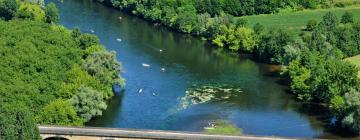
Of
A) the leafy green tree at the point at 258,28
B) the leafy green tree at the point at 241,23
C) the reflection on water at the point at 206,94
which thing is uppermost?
the leafy green tree at the point at 241,23

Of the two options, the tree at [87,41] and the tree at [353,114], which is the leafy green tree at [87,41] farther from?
the tree at [353,114]

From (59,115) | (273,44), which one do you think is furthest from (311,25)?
(59,115)

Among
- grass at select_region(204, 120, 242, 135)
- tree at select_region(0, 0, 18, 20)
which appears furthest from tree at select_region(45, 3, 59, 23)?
grass at select_region(204, 120, 242, 135)

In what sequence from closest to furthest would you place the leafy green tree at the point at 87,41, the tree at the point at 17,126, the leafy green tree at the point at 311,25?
the tree at the point at 17,126 → the leafy green tree at the point at 87,41 → the leafy green tree at the point at 311,25

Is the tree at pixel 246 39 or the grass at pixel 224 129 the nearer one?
the grass at pixel 224 129

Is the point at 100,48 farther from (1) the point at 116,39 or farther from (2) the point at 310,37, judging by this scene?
(2) the point at 310,37

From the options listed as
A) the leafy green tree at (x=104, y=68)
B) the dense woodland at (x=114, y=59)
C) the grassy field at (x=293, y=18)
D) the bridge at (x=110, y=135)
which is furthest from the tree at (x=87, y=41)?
the grassy field at (x=293, y=18)

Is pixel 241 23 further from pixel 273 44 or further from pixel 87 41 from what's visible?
pixel 87 41

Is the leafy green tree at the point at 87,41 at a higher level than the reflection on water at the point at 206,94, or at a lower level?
higher

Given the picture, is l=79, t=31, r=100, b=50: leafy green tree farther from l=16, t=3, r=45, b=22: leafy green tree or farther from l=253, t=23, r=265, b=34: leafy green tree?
l=253, t=23, r=265, b=34: leafy green tree
